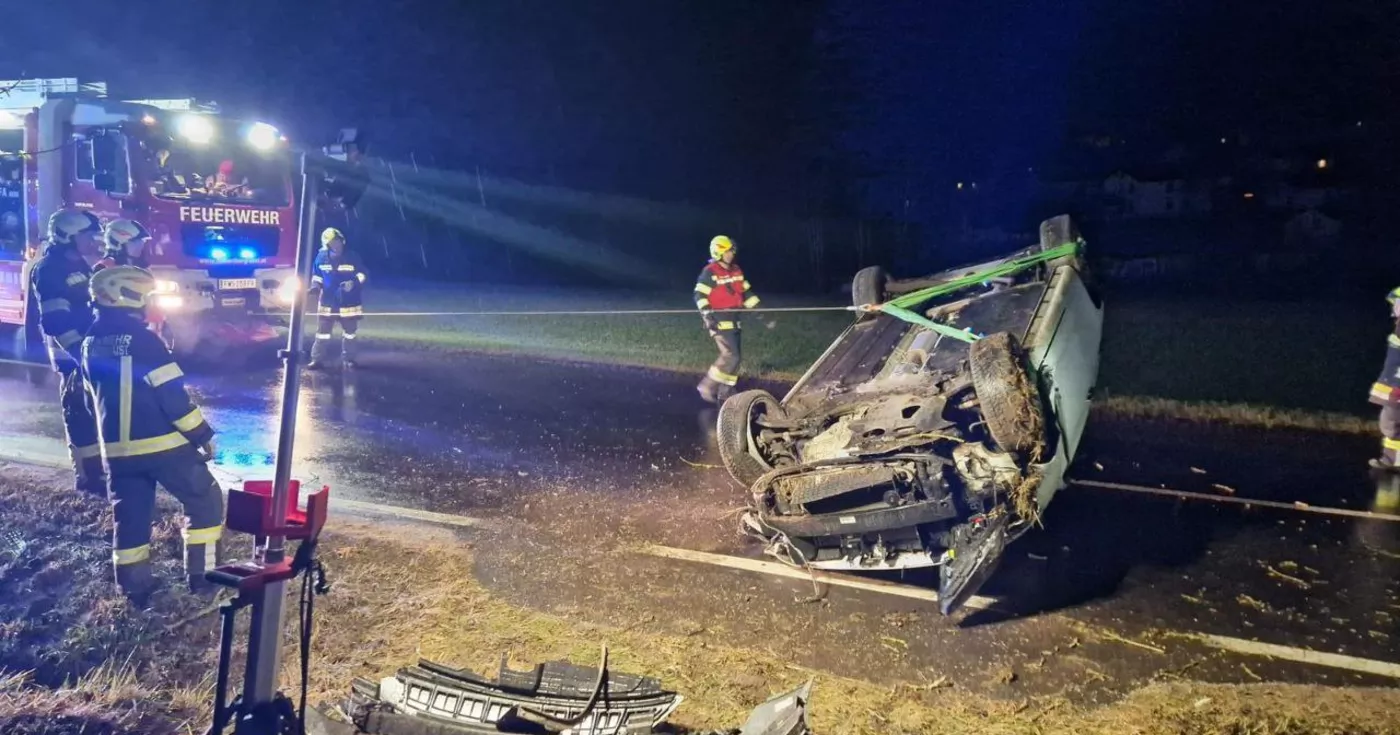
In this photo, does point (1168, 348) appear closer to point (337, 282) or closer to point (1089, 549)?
point (1089, 549)

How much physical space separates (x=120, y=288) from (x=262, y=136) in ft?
28.7

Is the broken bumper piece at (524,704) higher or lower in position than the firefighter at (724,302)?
lower

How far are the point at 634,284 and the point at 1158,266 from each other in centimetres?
1337

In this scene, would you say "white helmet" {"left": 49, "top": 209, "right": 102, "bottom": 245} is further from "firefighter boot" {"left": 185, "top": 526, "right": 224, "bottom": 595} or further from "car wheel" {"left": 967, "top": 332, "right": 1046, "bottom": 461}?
"car wheel" {"left": 967, "top": 332, "right": 1046, "bottom": 461}

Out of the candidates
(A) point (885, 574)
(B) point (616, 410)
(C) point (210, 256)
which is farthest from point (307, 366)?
(A) point (885, 574)

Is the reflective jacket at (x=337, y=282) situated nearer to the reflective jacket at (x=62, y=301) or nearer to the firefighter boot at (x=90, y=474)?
the reflective jacket at (x=62, y=301)

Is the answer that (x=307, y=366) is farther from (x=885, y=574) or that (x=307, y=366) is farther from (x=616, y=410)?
(x=885, y=574)

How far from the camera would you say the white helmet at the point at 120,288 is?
4012 mm

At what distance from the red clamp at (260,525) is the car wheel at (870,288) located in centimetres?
432

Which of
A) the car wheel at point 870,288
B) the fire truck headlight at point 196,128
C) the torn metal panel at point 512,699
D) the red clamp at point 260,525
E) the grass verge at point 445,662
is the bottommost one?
the grass verge at point 445,662

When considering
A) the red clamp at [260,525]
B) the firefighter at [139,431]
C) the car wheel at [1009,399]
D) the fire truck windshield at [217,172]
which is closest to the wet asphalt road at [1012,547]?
the car wheel at [1009,399]

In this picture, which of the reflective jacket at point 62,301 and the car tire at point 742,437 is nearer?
the car tire at point 742,437

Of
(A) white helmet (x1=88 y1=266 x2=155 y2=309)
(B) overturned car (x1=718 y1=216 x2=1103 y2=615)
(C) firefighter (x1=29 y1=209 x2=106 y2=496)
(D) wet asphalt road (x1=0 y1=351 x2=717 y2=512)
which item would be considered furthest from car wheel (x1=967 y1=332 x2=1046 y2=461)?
(C) firefighter (x1=29 y1=209 x2=106 y2=496)

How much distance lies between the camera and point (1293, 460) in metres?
6.46
